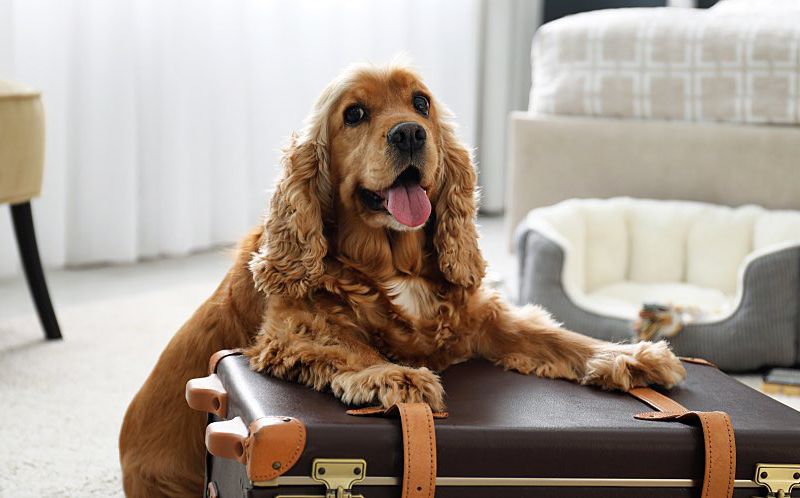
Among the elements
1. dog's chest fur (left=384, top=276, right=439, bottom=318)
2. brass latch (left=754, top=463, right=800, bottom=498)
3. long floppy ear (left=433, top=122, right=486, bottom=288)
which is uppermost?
long floppy ear (left=433, top=122, right=486, bottom=288)

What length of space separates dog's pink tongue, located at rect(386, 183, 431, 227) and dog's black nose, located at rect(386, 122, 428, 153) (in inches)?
2.7

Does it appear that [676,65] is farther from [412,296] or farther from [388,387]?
[388,387]

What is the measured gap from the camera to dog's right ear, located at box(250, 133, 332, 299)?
1.55m

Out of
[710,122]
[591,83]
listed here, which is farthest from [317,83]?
[710,122]

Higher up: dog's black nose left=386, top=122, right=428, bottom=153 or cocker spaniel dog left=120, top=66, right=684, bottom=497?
dog's black nose left=386, top=122, right=428, bottom=153

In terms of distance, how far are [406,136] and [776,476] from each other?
0.71 metres

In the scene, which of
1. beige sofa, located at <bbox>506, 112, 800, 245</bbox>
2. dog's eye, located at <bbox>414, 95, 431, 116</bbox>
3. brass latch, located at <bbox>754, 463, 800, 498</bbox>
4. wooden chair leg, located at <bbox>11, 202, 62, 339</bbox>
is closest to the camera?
brass latch, located at <bbox>754, 463, 800, 498</bbox>

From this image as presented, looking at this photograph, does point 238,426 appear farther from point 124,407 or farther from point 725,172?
point 725,172

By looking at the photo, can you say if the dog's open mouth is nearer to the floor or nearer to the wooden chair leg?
the floor

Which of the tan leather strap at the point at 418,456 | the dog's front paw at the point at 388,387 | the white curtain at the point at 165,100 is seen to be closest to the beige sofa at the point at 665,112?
the white curtain at the point at 165,100

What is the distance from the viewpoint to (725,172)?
2943 mm

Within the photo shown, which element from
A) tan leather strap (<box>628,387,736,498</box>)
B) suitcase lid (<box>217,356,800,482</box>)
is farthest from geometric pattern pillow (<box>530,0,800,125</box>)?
tan leather strap (<box>628,387,736,498</box>)

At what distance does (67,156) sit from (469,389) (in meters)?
2.58

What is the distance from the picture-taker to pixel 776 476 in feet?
4.46
